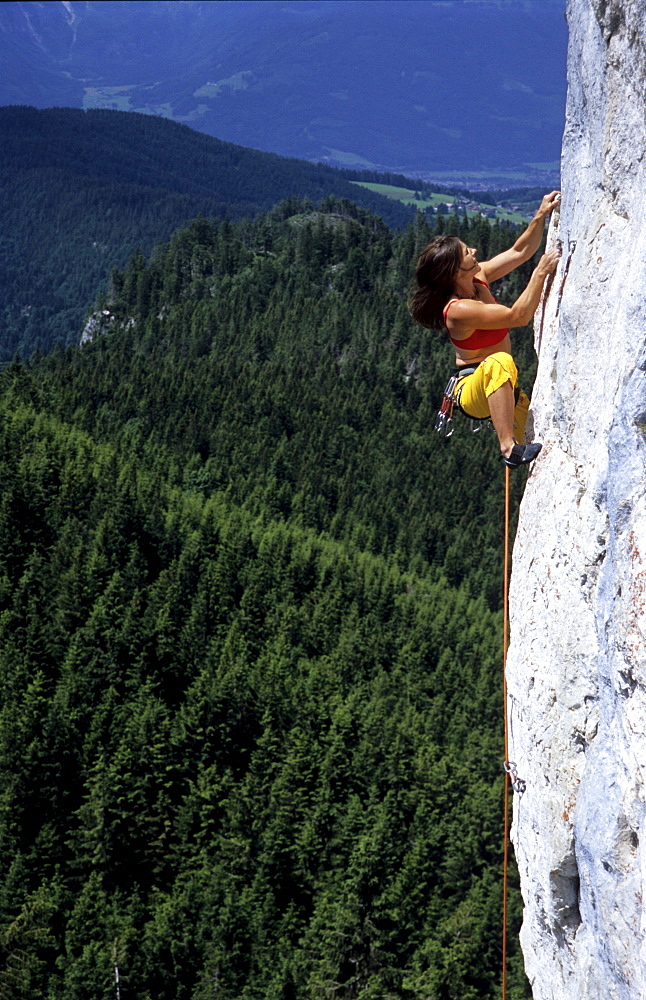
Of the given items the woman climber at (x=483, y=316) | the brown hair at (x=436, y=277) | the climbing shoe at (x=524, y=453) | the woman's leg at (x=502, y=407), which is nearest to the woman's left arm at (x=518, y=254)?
the woman climber at (x=483, y=316)

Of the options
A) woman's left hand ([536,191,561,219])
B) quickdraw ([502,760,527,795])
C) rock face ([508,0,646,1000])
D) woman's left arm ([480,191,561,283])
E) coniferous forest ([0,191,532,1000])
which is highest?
woman's left hand ([536,191,561,219])

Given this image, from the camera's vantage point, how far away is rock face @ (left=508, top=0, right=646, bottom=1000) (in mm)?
6461

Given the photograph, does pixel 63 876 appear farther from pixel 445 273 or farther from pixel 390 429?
pixel 390 429

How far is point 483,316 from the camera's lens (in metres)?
9.72

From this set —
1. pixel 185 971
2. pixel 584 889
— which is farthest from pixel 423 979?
pixel 584 889

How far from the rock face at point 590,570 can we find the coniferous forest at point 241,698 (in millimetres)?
42090

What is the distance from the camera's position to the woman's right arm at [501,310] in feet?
30.8

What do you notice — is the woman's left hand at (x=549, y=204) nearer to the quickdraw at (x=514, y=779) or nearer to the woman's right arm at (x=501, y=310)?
the woman's right arm at (x=501, y=310)

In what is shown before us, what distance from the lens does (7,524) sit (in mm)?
81062

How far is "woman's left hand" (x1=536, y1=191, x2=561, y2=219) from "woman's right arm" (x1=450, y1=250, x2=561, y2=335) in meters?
0.44

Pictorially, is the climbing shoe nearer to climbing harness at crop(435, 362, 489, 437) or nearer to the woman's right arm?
the woman's right arm

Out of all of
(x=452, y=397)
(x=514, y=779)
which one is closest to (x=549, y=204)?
(x=452, y=397)

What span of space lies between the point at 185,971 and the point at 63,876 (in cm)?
965

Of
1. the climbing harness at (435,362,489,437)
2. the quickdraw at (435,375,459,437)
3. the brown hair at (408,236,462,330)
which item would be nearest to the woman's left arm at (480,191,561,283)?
the brown hair at (408,236,462,330)
